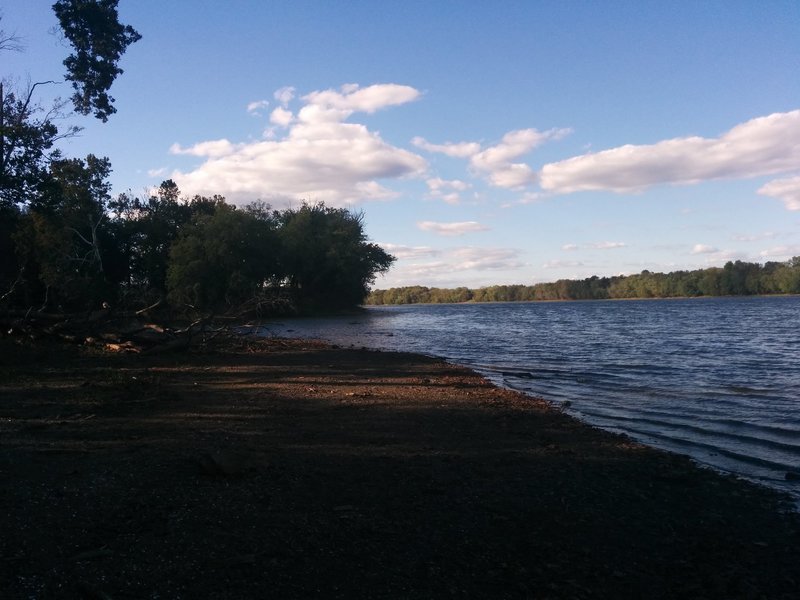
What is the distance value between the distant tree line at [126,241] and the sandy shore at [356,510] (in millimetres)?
12101

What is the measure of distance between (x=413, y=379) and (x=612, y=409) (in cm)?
547

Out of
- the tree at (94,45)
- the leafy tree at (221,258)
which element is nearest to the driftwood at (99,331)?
the tree at (94,45)

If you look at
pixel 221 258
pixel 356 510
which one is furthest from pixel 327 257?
pixel 356 510

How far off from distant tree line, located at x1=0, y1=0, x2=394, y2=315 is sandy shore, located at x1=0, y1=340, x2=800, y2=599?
12101mm

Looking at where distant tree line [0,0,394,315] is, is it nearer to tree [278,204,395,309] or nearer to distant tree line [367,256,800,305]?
tree [278,204,395,309]

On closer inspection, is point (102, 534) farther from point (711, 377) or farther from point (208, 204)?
point (208, 204)

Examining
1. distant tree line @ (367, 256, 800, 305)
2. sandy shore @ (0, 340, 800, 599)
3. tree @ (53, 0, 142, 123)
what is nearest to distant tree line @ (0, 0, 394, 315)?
tree @ (53, 0, 142, 123)

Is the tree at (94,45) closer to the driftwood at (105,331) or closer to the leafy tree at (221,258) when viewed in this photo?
the driftwood at (105,331)

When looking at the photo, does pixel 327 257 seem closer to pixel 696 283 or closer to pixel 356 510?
pixel 356 510

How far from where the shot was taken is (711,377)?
58.9 ft

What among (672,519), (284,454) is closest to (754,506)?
(672,519)

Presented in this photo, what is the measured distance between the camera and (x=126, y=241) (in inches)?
2264

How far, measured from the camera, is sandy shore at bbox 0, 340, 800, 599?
Result: 450 centimetres

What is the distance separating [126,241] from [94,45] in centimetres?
4305
